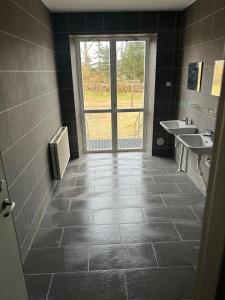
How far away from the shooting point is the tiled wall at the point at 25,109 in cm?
186

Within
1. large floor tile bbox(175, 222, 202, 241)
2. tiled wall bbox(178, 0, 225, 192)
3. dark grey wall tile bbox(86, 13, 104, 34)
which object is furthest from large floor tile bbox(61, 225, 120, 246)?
dark grey wall tile bbox(86, 13, 104, 34)

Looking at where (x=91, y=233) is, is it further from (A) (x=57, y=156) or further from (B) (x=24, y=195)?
(A) (x=57, y=156)

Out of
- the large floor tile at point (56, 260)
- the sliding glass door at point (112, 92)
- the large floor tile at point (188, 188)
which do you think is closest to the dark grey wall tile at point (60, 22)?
the sliding glass door at point (112, 92)

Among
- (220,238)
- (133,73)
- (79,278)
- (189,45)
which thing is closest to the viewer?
(220,238)

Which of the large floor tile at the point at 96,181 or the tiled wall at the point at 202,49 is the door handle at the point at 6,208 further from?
the tiled wall at the point at 202,49

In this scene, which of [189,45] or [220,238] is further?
[189,45]

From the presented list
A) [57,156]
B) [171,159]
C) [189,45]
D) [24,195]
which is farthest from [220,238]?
[171,159]

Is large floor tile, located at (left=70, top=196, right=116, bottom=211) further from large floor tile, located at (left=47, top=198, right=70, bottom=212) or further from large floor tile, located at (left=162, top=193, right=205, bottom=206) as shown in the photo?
large floor tile, located at (left=162, top=193, right=205, bottom=206)

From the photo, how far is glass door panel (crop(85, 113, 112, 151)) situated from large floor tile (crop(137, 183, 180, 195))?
175 cm

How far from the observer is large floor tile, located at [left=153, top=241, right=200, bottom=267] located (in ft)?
6.66

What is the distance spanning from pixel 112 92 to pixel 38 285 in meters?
3.47

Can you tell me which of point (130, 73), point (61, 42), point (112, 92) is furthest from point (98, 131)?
point (61, 42)

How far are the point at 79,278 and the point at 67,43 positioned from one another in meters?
3.50

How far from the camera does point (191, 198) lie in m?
3.05
